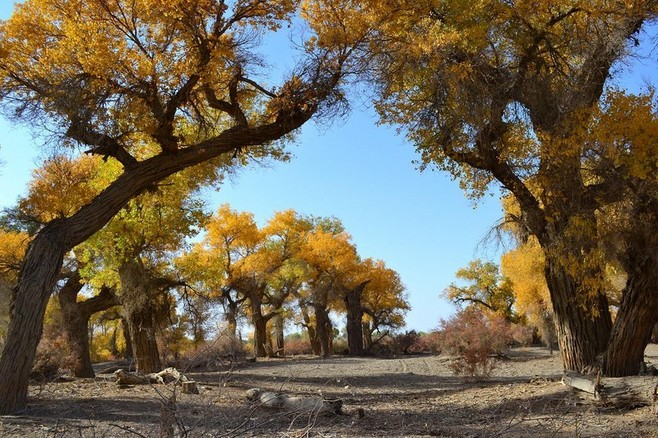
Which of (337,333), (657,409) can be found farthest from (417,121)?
(337,333)

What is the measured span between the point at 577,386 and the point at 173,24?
9322 millimetres

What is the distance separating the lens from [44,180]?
17.4m

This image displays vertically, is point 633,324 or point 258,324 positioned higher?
point 258,324

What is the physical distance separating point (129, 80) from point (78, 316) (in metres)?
11.0

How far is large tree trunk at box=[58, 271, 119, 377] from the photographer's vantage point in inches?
707

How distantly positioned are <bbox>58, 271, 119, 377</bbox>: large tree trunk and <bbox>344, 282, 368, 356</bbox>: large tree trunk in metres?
18.6

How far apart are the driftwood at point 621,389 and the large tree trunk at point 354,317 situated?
2590cm

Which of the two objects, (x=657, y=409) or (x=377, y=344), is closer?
(x=657, y=409)

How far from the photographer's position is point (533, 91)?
10344 mm

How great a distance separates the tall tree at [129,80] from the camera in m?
9.60

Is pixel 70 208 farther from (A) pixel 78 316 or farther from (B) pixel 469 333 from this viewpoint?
(B) pixel 469 333

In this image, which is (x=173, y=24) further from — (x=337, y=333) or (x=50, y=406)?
(x=337, y=333)

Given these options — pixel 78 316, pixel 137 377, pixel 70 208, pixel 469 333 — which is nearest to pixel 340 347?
pixel 469 333

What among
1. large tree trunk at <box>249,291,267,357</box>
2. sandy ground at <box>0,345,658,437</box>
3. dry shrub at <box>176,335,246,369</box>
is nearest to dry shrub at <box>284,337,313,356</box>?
large tree trunk at <box>249,291,267,357</box>
